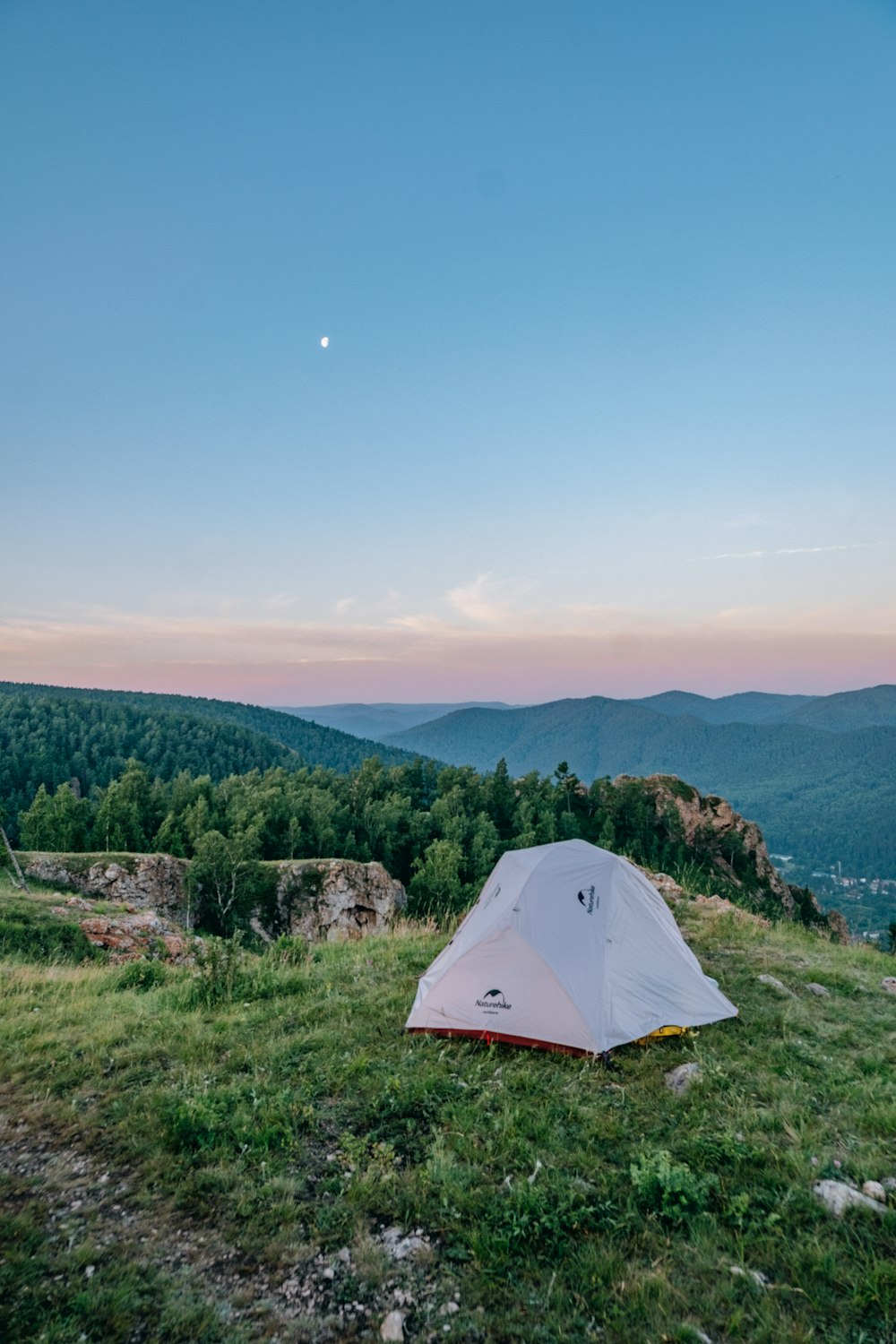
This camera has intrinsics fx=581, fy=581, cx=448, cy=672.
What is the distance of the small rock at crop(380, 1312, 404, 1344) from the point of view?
3.35m

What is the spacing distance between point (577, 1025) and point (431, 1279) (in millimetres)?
3430

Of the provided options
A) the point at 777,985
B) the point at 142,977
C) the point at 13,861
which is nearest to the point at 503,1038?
the point at 777,985

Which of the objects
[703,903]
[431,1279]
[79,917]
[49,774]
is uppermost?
[431,1279]

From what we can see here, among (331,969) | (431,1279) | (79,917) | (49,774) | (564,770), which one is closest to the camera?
(431,1279)

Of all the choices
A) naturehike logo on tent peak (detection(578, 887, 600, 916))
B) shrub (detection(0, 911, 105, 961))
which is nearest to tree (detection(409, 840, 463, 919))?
shrub (detection(0, 911, 105, 961))

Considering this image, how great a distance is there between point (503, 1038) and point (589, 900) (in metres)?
2.07

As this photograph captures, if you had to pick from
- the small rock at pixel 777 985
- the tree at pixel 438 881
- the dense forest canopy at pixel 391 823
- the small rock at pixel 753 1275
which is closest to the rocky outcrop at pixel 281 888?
the tree at pixel 438 881

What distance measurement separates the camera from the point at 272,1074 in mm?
6160

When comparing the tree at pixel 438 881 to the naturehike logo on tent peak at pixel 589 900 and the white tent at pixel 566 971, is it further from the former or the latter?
the naturehike logo on tent peak at pixel 589 900

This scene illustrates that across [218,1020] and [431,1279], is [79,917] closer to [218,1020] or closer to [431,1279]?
[218,1020]

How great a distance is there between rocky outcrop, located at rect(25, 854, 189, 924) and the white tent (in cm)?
3055

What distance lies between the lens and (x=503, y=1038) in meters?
7.01

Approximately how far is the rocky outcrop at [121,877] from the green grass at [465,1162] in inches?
1169

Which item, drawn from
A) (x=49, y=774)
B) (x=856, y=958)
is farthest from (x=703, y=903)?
(x=49, y=774)
